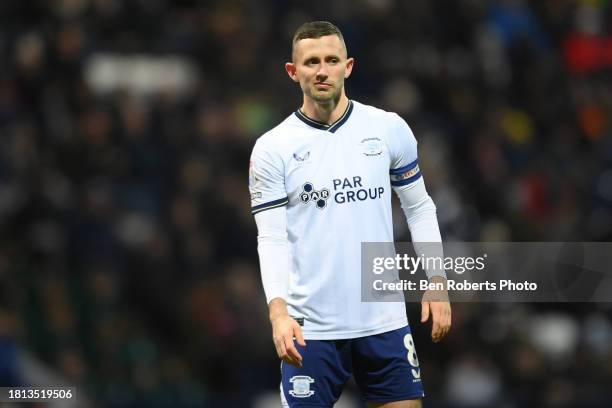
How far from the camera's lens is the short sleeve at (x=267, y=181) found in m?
6.48

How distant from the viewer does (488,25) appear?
16844 millimetres

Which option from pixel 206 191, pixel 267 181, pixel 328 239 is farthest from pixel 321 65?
pixel 206 191

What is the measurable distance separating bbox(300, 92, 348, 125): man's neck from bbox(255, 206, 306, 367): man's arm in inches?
20.3

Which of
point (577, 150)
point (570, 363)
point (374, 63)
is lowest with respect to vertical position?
point (570, 363)

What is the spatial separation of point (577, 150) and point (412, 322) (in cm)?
443

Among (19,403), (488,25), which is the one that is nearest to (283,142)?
(19,403)

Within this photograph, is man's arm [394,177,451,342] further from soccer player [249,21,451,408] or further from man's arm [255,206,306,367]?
man's arm [255,206,306,367]

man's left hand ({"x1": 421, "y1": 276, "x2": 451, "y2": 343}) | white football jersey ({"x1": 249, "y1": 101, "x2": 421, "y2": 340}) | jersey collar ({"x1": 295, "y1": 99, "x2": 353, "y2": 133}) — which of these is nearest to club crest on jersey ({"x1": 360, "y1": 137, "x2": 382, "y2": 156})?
white football jersey ({"x1": 249, "y1": 101, "x2": 421, "y2": 340})

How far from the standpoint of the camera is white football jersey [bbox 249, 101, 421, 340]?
21.2 feet

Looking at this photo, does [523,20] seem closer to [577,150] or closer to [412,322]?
[577,150]

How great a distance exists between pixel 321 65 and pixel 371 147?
1.68 ft

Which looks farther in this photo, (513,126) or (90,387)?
(513,126)

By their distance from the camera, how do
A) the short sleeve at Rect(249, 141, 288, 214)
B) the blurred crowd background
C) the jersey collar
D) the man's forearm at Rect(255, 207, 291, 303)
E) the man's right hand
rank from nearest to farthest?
the man's right hand → the man's forearm at Rect(255, 207, 291, 303) → the short sleeve at Rect(249, 141, 288, 214) → the jersey collar → the blurred crowd background

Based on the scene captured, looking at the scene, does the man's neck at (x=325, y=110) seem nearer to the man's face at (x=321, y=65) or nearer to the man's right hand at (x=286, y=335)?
the man's face at (x=321, y=65)
